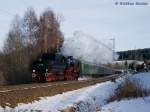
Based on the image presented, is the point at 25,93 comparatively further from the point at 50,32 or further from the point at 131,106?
the point at 50,32

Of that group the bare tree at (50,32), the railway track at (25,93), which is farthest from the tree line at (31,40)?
the railway track at (25,93)

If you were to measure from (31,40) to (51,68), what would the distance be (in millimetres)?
28153

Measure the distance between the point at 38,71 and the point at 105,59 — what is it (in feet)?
189

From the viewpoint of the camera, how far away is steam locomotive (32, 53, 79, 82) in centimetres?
3784

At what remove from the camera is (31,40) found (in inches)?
2566

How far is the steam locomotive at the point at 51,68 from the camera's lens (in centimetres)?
3784

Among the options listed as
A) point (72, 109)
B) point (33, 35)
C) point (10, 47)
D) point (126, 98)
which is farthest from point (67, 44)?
point (72, 109)

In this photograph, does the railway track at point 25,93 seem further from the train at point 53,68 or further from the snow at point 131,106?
the train at point 53,68

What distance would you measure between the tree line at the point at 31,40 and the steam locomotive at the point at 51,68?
11827mm

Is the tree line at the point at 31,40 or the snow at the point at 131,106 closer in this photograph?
the snow at the point at 131,106

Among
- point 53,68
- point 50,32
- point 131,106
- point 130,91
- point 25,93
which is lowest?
point 131,106

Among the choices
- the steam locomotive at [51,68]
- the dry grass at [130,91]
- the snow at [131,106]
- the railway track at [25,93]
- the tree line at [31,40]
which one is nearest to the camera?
the railway track at [25,93]

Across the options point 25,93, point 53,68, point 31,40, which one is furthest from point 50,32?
point 25,93

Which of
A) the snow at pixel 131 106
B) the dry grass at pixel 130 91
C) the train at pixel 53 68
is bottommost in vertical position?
the snow at pixel 131 106
